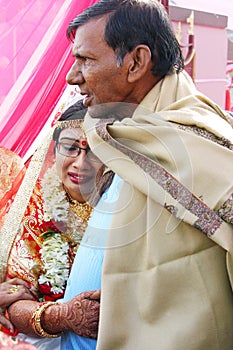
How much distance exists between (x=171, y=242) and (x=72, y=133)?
72 centimetres

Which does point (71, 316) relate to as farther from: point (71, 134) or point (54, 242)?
point (71, 134)

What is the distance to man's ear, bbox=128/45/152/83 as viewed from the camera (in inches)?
66.9

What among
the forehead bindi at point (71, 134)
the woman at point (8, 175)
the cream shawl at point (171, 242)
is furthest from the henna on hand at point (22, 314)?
the forehead bindi at point (71, 134)

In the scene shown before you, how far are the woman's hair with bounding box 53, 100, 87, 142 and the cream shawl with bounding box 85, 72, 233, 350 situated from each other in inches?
23.0

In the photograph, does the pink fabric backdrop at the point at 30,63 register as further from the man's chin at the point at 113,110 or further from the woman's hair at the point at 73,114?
the man's chin at the point at 113,110

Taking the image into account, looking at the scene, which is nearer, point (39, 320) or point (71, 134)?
point (39, 320)

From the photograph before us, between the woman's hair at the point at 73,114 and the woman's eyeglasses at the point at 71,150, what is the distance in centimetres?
4

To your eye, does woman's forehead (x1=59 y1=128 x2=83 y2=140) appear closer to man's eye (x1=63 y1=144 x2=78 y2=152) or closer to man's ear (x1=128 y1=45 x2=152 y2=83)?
man's eye (x1=63 y1=144 x2=78 y2=152)

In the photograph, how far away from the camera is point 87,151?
2.06 metres

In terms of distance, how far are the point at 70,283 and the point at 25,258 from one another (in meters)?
0.26

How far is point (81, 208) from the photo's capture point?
2.10 m

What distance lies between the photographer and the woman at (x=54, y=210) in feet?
6.50

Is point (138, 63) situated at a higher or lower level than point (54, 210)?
higher

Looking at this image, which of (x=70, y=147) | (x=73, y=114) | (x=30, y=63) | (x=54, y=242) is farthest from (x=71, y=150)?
(x=30, y=63)
